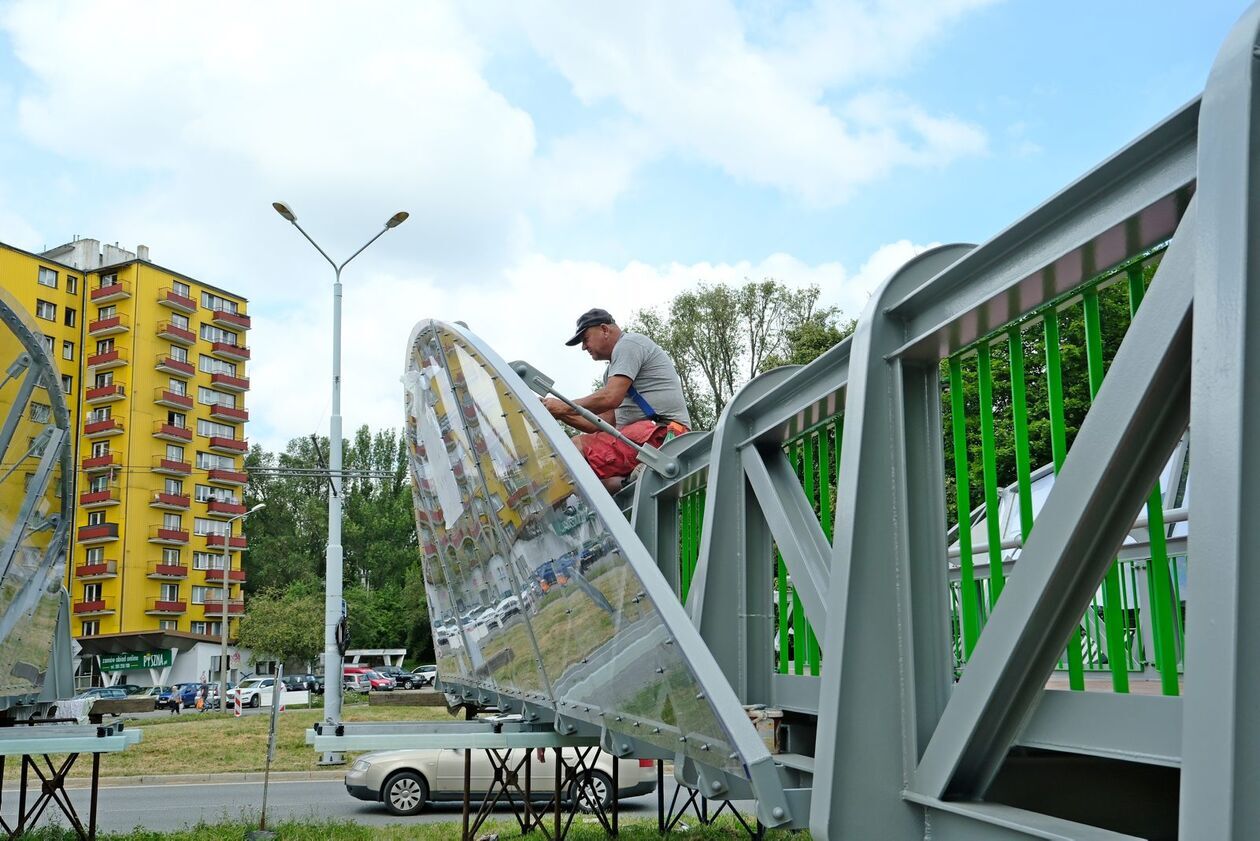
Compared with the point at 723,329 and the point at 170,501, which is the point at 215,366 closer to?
the point at 170,501

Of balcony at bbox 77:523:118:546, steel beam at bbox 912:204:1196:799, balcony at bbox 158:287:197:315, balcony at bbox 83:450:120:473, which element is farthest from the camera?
balcony at bbox 158:287:197:315

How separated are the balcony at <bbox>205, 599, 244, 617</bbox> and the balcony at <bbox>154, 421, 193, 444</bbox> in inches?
390

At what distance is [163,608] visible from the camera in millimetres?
65438

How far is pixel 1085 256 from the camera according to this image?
7.70 ft

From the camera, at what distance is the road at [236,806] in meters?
16.3

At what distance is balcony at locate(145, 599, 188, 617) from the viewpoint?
65.1 metres

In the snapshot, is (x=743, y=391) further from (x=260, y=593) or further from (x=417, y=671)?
(x=260, y=593)

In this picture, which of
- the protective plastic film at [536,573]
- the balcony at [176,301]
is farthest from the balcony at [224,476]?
the protective plastic film at [536,573]

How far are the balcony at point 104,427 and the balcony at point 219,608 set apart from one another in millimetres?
11629

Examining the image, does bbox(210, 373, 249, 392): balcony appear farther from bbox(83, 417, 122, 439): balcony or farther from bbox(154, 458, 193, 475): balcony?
bbox(83, 417, 122, 439): balcony

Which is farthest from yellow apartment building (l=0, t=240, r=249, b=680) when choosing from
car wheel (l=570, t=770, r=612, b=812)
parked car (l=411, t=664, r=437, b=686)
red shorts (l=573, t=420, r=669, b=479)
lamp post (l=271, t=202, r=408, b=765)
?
red shorts (l=573, t=420, r=669, b=479)

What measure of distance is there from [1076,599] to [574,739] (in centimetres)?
389

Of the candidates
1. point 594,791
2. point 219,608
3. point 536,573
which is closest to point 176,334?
point 219,608

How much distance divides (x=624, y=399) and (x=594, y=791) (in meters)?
7.70
